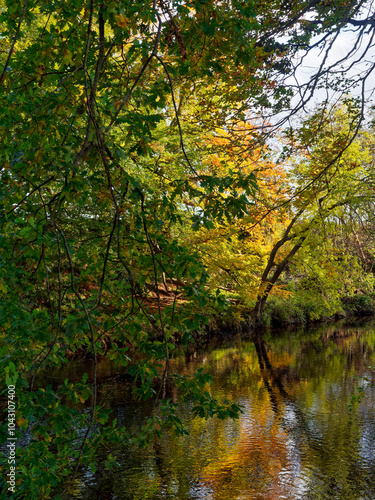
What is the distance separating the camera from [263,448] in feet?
22.8

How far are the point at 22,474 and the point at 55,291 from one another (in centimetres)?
916

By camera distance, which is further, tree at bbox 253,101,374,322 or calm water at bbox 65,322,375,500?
tree at bbox 253,101,374,322

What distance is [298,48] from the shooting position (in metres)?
6.05

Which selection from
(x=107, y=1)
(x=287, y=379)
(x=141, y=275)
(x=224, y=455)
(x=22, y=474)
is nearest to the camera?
(x=107, y=1)

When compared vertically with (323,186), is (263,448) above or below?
below

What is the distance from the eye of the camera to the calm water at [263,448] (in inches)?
224

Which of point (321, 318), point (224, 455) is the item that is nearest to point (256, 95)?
point (224, 455)

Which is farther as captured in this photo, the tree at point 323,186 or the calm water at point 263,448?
the tree at point 323,186

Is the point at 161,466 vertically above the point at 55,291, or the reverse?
the point at 55,291

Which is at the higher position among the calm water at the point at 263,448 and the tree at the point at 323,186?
the tree at the point at 323,186

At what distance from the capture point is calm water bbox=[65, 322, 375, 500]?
A: 5.70 m

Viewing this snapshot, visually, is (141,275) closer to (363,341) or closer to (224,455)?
(224,455)

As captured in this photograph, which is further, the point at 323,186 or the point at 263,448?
the point at 323,186

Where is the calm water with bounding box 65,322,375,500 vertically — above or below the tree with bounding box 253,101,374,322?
below
